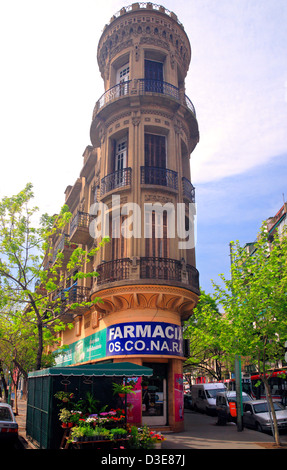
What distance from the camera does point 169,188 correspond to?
2172 cm

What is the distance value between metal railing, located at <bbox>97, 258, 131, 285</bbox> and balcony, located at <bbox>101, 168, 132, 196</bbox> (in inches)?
167

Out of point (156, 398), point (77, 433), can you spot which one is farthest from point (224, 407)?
point (77, 433)

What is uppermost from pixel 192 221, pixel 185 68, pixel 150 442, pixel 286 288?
pixel 185 68

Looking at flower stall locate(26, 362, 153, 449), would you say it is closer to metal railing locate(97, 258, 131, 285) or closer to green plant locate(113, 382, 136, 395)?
green plant locate(113, 382, 136, 395)

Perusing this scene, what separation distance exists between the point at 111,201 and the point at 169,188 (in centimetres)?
325

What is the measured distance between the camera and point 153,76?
24984mm

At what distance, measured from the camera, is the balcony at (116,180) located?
71.7 feet

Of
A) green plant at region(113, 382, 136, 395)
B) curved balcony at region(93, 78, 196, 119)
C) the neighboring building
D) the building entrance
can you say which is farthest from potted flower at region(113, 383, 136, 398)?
the neighboring building

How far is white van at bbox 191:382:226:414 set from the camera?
31.5 meters

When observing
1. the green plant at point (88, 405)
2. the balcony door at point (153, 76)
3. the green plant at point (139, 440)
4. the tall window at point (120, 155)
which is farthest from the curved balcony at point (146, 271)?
the balcony door at point (153, 76)

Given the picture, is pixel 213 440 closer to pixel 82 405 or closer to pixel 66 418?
pixel 82 405

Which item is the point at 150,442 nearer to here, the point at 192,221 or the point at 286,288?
the point at 286,288

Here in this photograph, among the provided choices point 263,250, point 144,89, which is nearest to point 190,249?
point 263,250

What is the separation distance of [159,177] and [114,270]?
5759 mm
